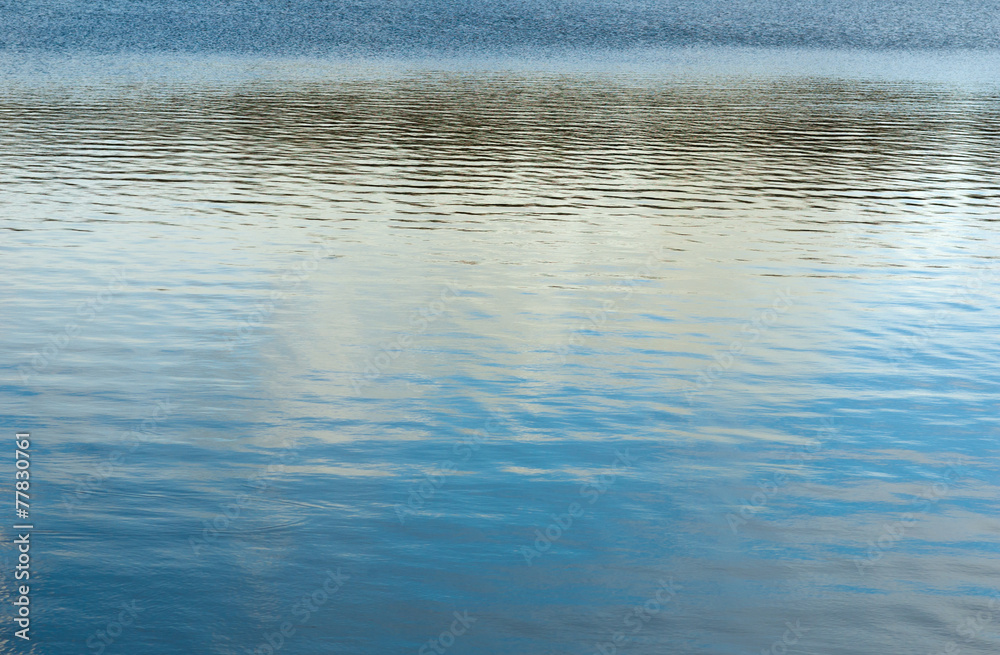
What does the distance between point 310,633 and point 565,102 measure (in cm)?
6290

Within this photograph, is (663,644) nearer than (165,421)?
Yes

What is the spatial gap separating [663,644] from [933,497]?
16.5 feet

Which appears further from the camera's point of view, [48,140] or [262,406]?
[48,140]

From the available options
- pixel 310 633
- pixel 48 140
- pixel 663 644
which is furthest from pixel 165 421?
pixel 48 140

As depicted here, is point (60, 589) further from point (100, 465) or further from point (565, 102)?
point (565, 102)

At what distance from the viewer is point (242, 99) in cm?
6975

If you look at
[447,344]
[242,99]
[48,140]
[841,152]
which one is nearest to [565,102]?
[242,99]

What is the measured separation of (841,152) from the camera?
1970 inches

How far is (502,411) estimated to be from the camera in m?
16.5

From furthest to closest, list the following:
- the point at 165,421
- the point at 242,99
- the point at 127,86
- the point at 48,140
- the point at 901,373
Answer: the point at 127,86 < the point at 242,99 < the point at 48,140 < the point at 901,373 < the point at 165,421

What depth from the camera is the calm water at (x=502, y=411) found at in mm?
11172

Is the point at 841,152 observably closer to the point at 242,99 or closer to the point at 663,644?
the point at 242,99

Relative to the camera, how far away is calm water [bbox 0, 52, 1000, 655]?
11172mm

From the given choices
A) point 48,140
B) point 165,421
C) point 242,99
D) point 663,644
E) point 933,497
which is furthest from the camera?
point 242,99
